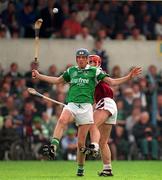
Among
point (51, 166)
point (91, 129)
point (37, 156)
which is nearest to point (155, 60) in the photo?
point (37, 156)

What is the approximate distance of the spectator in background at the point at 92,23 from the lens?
29453 mm

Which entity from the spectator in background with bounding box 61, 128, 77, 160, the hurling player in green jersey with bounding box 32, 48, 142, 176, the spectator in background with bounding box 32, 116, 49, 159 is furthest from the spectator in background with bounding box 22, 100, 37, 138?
the hurling player in green jersey with bounding box 32, 48, 142, 176

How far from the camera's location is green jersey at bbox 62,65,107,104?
17.2 meters

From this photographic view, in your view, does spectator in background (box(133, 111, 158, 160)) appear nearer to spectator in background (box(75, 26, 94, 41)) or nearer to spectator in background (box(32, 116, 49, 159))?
spectator in background (box(32, 116, 49, 159))

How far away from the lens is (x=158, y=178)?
17.1 m

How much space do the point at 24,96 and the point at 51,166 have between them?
531cm

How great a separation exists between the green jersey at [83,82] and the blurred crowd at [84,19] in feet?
37.5

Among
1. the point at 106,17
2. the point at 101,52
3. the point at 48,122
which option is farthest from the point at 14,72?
the point at 106,17

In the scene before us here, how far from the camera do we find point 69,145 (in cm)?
2642

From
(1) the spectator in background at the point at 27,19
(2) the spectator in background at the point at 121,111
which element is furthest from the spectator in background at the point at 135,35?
(1) the spectator in background at the point at 27,19

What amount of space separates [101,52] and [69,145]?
3.87 meters

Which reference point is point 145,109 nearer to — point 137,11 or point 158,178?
point 137,11

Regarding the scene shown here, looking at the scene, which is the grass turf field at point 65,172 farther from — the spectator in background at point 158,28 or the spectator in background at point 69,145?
the spectator in background at point 158,28

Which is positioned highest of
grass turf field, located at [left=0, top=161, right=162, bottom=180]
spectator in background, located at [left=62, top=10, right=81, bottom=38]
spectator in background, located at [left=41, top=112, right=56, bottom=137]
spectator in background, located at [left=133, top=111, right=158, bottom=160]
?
spectator in background, located at [left=62, top=10, right=81, bottom=38]
